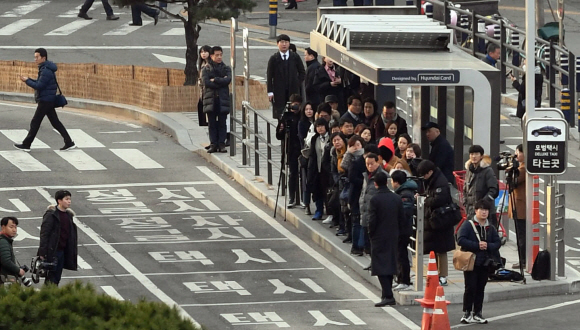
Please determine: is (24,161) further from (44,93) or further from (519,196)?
(519,196)

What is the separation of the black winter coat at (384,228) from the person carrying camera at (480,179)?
1.73 metres

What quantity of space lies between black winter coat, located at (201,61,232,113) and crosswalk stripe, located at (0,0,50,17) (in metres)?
22.3

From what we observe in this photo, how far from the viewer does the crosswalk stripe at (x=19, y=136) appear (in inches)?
1089

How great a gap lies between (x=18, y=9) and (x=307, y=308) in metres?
33.0

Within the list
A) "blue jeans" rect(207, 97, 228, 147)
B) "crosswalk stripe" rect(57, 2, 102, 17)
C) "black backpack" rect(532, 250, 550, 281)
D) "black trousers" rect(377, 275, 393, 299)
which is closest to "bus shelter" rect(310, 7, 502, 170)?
"black backpack" rect(532, 250, 550, 281)

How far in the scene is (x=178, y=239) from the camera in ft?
67.4

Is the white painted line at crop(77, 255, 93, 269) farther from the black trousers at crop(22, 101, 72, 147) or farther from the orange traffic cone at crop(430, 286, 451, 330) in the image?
the black trousers at crop(22, 101, 72, 147)

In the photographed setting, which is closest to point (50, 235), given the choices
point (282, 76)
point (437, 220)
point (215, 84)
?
point (437, 220)

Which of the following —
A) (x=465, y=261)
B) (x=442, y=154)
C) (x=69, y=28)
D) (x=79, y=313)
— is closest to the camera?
(x=79, y=313)

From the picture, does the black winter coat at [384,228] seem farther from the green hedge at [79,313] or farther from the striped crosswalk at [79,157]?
the striped crosswalk at [79,157]

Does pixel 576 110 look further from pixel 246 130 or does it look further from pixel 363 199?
pixel 363 199

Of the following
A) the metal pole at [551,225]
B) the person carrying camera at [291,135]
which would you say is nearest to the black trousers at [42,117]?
the person carrying camera at [291,135]

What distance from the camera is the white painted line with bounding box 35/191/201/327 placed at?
17.3m

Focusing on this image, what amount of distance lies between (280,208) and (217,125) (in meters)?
4.40
